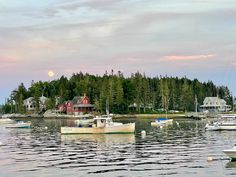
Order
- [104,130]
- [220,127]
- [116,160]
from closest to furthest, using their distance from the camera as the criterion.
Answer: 1. [116,160]
2. [104,130]
3. [220,127]

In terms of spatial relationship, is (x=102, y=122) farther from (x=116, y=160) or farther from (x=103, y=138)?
(x=116, y=160)

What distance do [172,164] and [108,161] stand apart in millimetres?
6455

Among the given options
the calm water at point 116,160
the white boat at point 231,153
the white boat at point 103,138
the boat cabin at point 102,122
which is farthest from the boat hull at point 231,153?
the boat cabin at point 102,122

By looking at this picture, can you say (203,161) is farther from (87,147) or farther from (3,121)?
(3,121)

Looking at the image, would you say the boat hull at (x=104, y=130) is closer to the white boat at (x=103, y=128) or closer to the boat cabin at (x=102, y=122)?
the white boat at (x=103, y=128)

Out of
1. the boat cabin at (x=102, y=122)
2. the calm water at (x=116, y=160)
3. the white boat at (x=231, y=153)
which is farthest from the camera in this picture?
the boat cabin at (x=102, y=122)

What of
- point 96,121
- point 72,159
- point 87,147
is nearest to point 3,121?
point 96,121

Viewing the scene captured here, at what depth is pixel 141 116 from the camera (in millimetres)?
193000

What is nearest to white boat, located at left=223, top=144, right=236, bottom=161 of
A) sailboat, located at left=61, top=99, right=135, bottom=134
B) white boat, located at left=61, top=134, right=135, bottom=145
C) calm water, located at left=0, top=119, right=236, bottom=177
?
calm water, located at left=0, top=119, right=236, bottom=177

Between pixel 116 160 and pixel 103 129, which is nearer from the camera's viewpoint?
pixel 116 160

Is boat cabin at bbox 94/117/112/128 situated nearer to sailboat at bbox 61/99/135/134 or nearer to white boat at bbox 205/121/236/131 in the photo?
sailboat at bbox 61/99/135/134

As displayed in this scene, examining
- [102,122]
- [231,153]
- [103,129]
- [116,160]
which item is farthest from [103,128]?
[231,153]

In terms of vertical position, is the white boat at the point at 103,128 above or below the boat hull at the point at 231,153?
above

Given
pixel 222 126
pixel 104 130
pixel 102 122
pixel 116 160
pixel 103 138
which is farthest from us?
pixel 222 126
